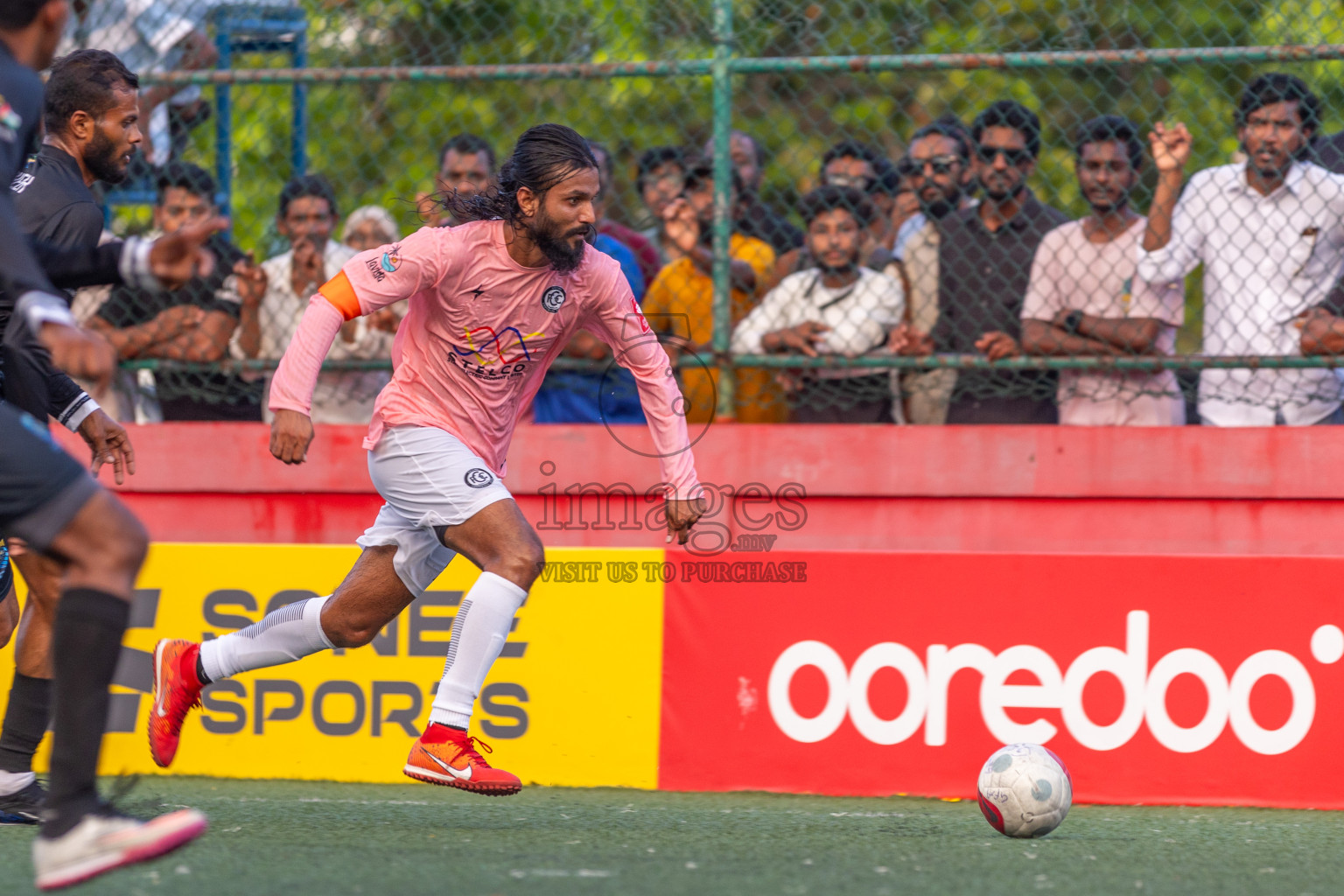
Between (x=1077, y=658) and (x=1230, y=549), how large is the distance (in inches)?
42.6

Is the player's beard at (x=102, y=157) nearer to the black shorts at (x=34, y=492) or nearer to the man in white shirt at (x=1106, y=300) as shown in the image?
the black shorts at (x=34, y=492)

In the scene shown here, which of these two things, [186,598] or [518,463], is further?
[518,463]

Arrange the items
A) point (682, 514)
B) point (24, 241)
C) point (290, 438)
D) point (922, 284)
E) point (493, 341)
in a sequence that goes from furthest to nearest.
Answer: point (922, 284) < point (682, 514) < point (493, 341) < point (290, 438) < point (24, 241)

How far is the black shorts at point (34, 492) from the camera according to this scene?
3.49 meters

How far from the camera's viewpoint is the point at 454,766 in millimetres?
4637

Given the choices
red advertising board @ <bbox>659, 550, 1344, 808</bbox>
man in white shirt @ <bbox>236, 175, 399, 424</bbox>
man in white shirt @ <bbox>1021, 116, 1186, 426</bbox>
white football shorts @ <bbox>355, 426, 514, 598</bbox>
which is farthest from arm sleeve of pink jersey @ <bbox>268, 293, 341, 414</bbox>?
man in white shirt @ <bbox>1021, 116, 1186, 426</bbox>

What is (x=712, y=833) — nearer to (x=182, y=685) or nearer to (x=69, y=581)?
(x=182, y=685)

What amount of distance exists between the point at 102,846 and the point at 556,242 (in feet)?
7.75

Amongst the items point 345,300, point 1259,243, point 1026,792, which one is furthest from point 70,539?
point 1259,243

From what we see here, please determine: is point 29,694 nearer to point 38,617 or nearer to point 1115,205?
point 38,617

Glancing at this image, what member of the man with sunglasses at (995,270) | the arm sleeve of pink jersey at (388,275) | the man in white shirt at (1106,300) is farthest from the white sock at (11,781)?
the man in white shirt at (1106,300)

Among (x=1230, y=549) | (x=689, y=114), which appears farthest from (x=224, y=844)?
(x=689, y=114)

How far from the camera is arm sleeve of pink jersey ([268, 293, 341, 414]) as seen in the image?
15.3 feet

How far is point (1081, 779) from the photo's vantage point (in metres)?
6.03
